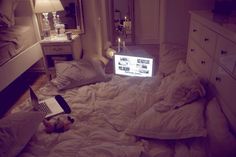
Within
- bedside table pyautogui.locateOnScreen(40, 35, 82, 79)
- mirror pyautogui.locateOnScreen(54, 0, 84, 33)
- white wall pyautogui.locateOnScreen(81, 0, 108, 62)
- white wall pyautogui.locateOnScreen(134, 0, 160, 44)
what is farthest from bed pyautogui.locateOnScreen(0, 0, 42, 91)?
white wall pyautogui.locateOnScreen(134, 0, 160, 44)

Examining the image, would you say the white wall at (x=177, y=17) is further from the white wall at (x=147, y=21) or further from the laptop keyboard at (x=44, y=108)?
the white wall at (x=147, y=21)

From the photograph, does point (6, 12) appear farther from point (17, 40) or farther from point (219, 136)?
point (219, 136)

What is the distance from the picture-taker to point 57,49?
297 cm

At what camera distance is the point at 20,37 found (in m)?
2.77

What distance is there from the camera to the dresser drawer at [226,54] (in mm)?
1191

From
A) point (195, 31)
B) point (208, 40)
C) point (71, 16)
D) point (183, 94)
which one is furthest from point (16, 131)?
point (71, 16)

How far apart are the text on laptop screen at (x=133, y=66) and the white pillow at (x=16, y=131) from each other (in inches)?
54.1

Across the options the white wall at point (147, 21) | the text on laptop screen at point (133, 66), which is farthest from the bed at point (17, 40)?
the white wall at point (147, 21)

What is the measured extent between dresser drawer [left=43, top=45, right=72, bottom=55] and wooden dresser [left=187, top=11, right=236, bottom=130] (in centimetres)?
169

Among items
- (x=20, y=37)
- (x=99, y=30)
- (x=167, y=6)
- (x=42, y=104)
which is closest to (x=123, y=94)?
(x=42, y=104)

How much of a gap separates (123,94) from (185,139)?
726mm

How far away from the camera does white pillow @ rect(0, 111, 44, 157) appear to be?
3.73ft

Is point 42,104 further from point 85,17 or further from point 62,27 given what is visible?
point 85,17

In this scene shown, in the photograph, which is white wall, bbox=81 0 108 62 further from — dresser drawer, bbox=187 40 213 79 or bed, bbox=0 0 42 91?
dresser drawer, bbox=187 40 213 79
